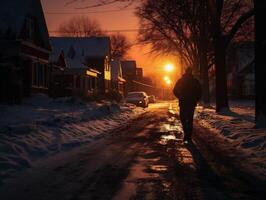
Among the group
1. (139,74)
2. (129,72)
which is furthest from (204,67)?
(139,74)

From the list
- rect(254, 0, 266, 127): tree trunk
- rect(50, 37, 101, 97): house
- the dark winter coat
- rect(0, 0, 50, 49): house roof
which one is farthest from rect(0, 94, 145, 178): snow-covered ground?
rect(50, 37, 101, 97): house

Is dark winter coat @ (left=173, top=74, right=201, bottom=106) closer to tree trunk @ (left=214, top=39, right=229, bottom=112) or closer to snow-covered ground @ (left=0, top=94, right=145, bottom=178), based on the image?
snow-covered ground @ (left=0, top=94, right=145, bottom=178)

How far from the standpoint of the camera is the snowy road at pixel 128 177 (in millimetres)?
6398

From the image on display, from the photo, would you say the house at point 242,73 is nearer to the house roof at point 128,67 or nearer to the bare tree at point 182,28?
the bare tree at point 182,28

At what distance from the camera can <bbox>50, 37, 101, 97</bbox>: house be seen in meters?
40.0

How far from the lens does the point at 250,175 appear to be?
788cm

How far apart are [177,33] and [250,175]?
35444mm

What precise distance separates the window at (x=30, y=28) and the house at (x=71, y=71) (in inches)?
200

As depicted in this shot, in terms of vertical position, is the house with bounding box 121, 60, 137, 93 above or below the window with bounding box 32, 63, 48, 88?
above

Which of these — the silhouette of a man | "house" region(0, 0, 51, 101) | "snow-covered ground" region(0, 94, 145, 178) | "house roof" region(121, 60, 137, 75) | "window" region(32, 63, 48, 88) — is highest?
"house roof" region(121, 60, 137, 75)

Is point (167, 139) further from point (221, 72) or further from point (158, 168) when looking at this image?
point (221, 72)

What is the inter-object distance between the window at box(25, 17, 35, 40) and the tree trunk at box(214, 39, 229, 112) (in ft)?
40.0

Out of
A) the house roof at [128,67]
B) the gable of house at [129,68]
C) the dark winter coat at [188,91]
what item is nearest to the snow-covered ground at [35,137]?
the dark winter coat at [188,91]

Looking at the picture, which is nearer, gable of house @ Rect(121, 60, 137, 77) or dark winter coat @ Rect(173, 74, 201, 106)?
dark winter coat @ Rect(173, 74, 201, 106)
